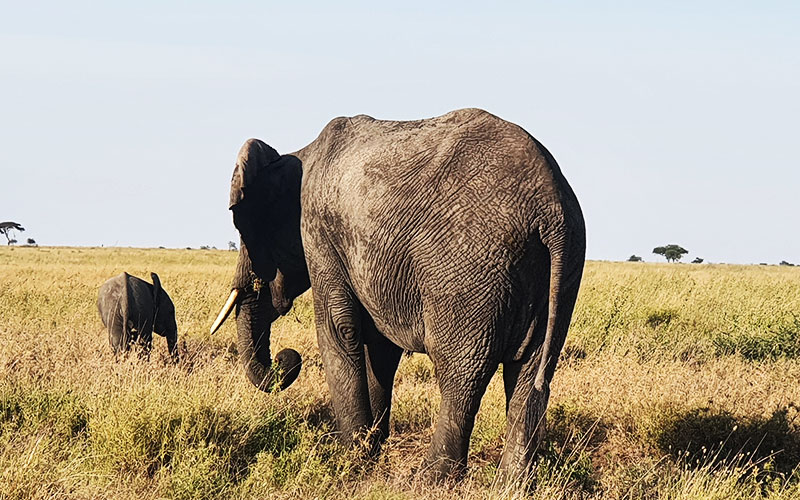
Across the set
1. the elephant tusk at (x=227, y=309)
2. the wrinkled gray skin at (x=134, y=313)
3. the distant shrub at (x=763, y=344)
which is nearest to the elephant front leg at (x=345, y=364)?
the elephant tusk at (x=227, y=309)

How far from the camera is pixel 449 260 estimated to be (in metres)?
5.52

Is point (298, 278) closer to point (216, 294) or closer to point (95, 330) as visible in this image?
point (95, 330)

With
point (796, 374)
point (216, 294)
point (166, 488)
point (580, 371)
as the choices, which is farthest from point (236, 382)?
point (216, 294)

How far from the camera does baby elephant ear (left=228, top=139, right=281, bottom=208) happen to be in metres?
6.86

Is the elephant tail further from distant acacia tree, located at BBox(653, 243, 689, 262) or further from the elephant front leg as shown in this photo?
distant acacia tree, located at BBox(653, 243, 689, 262)

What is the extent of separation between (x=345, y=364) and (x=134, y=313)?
13.6 ft

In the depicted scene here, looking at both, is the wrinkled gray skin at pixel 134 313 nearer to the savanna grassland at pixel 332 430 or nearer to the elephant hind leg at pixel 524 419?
the savanna grassland at pixel 332 430

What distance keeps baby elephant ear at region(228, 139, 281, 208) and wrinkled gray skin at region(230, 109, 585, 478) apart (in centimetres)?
45

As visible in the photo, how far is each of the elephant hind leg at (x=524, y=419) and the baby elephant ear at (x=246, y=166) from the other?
7.91ft

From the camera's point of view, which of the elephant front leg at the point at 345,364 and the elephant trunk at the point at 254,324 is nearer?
the elephant front leg at the point at 345,364

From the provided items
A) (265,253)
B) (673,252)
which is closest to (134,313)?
(265,253)

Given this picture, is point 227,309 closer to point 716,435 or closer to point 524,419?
point 524,419

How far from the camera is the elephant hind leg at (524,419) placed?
5.65 metres

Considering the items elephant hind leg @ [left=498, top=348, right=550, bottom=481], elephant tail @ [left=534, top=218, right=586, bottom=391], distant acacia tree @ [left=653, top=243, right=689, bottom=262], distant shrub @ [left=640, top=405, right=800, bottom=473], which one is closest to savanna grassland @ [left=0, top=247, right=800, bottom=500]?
distant shrub @ [left=640, top=405, right=800, bottom=473]
